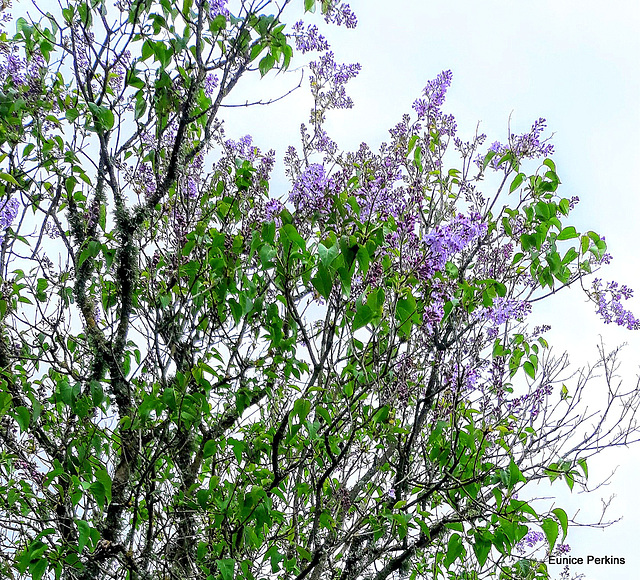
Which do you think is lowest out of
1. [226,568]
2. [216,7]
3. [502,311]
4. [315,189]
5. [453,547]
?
[226,568]

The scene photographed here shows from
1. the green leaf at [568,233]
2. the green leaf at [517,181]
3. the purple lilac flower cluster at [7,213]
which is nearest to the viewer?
the green leaf at [568,233]

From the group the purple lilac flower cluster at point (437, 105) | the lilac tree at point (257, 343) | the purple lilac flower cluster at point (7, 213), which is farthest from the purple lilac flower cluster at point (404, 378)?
the purple lilac flower cluster at point (7, 213)

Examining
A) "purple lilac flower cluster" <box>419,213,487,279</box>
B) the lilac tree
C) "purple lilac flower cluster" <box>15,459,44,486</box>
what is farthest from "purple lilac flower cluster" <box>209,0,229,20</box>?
"purple lilac flower cluster" <box>15,459,44,486</box>

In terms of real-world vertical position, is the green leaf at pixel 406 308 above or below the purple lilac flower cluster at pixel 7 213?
below

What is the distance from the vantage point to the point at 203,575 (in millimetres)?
2664

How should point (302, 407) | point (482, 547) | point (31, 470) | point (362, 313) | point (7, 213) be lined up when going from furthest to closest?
1. point (7, 213)
2. point (31, 470)
3. point (482, 547)
4. point (302, 407)
5. point (362, 313)

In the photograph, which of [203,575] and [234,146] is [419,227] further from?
[203,575]

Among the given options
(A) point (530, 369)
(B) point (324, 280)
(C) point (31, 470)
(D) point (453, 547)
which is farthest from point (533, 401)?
(C) point (31, 470)

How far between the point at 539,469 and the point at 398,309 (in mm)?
1126

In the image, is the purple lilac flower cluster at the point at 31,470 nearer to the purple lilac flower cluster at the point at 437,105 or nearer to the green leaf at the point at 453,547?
the green leaf at the point at 453,547

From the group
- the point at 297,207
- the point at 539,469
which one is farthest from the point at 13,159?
the point at 539,469

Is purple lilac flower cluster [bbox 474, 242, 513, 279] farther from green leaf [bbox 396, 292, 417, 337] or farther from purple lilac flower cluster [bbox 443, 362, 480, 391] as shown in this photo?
green leaf [bbox 396, 292, 417, 337]

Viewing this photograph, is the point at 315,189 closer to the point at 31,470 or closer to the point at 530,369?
the point at 530,369

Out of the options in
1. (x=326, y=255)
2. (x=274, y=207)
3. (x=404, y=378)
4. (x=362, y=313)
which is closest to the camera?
(x=326, y=255)
